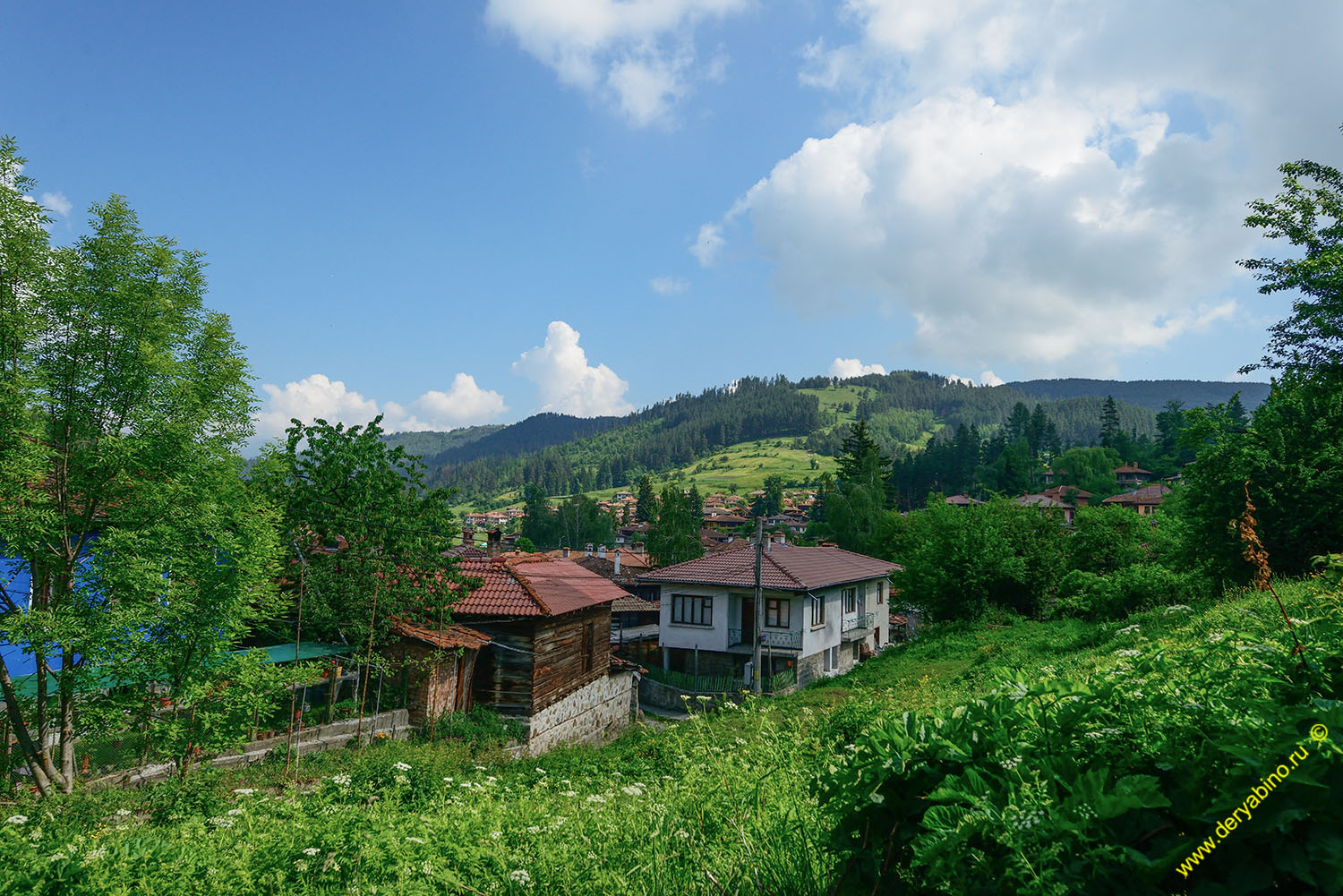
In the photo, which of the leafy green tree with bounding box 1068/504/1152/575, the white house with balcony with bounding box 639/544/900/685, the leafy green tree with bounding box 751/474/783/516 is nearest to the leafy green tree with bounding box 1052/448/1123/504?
the leafy green tree with bounding box 751/474/783/516

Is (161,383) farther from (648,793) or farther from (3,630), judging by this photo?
(648,793)

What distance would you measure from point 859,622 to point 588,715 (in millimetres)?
19143

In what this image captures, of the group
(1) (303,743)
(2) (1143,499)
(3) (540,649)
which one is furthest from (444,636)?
(2) (1143,499)

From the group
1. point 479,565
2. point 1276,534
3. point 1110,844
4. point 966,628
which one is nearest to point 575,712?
point 479,565

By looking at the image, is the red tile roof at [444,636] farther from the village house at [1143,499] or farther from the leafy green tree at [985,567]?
the village house at [1143,499]

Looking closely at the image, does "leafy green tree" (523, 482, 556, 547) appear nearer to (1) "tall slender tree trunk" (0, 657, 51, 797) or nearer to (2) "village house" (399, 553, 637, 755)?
(2) "village house" (399, 553, 637, 755)

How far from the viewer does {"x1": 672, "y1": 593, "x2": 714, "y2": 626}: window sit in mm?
32594

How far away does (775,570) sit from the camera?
104 feet

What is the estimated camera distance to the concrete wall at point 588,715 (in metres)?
19.2

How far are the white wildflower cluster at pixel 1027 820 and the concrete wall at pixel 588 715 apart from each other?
18.1m

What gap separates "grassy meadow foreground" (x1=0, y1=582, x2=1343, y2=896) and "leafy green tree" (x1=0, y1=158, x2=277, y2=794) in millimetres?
2734

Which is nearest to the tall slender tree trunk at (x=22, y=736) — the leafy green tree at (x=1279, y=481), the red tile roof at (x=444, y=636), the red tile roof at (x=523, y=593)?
the red tile roof at (x=444, y=636)

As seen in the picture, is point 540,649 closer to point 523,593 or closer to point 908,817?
point 523,593

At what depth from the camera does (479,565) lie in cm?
2138
